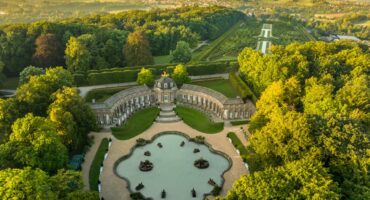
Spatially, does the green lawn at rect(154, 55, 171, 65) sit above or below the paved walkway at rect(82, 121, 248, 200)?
above

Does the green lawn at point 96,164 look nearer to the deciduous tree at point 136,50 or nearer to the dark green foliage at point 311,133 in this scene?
the dark green foliage at point 311,133

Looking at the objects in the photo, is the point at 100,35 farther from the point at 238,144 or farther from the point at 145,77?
the point at 238,144

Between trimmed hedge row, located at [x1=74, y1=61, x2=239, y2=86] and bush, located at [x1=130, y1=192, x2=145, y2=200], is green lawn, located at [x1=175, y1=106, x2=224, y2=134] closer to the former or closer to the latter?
trimmed hedge row, located at [x1=74, y1=61, x2=239, y2=86]

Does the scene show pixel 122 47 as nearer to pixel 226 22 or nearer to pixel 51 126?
pixel 51 126

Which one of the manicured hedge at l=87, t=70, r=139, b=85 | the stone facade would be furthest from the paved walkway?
the manicured hedge at l=87, t=70, r=139, b=85

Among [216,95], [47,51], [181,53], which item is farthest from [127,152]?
[181,53]

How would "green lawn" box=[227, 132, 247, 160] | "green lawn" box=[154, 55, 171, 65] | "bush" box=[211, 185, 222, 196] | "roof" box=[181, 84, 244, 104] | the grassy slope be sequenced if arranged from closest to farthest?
"bush" box=[211, 185, 222, 196]
"green lawn" box=[227, 132, 247, 160]
"roof" box=[181, 84, 244, 104]
"green lawn" box=[154, 55, 171, 65]
the grassy slope

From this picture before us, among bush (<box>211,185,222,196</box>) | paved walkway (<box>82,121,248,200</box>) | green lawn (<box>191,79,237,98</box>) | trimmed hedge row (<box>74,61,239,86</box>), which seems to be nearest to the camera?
bush (<box>211,185,222,196</box>)
